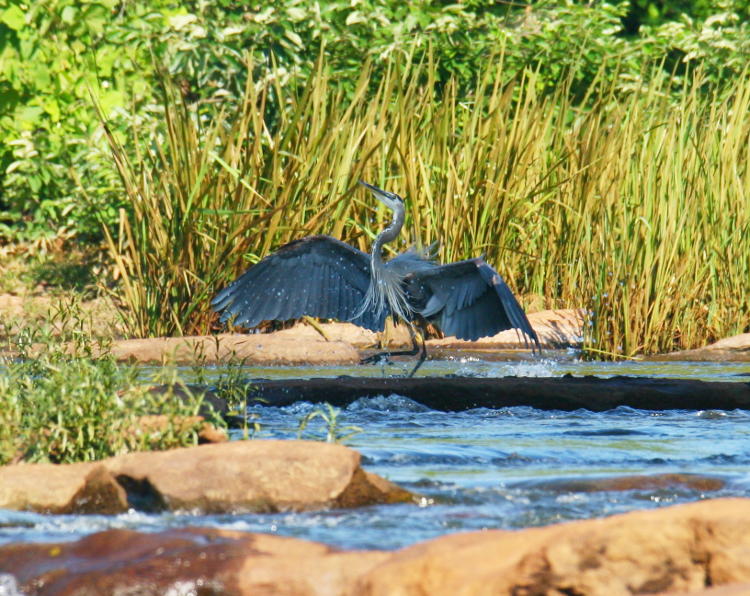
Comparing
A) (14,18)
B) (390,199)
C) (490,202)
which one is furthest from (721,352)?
(14,18)

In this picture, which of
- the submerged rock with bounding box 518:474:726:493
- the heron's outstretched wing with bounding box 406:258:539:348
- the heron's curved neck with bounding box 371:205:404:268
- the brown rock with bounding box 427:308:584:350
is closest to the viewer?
the submerged rock with bounding box 518:474:726:493

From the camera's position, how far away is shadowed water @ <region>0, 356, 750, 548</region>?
3.12 meters

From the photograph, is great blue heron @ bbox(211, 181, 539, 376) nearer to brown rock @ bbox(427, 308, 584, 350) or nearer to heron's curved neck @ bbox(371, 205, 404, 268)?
heron's curved neck @ bbox(371, 205, 404, 268)

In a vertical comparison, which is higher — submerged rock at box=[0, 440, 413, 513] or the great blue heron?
the great blue heron

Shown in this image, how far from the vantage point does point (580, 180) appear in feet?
27.0

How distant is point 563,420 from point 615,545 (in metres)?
2.68

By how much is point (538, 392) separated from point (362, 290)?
161 cm

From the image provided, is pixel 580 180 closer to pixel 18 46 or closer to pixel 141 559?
pixel 18 46

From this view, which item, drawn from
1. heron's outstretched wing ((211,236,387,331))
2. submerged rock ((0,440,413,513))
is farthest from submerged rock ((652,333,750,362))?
submerged rock ((0,440,413,513))

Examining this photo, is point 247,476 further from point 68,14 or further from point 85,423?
point 68,14

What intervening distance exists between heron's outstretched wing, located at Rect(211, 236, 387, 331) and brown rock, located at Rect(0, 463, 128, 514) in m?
2.90

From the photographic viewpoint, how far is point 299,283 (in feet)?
20.7

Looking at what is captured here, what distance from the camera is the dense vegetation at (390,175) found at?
24.1 feet

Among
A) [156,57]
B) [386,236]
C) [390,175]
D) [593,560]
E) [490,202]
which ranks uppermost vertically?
[156,57]
